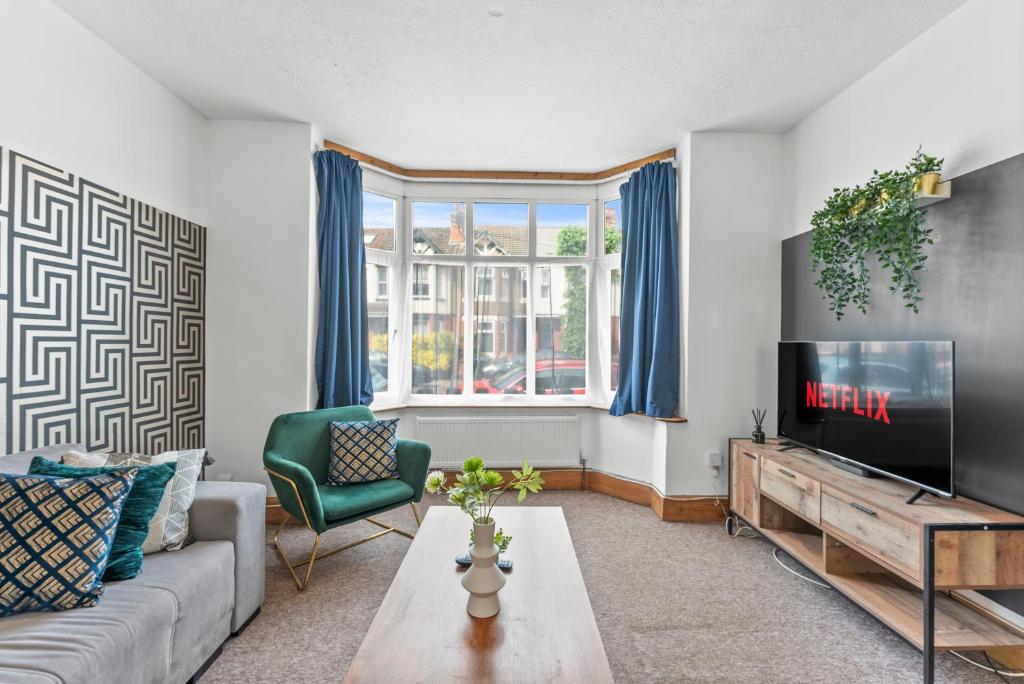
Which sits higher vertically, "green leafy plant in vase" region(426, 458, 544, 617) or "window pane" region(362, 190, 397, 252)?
"window pane" region(362, 190, 397, 252)

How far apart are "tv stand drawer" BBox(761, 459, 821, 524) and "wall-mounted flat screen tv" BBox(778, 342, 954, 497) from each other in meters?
0.22

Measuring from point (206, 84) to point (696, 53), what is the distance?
281 centimetres

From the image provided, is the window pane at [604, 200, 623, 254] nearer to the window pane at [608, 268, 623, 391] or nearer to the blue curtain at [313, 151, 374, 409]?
the window pane at [608, 268, 623, 391]

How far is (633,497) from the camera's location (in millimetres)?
4160

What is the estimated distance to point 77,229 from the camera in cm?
251

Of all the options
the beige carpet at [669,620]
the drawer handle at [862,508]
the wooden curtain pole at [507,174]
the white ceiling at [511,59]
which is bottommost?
the beige carpet at [669,620]

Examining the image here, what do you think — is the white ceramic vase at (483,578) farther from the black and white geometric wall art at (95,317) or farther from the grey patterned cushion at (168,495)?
the black and white geometric wall art at (95,317)

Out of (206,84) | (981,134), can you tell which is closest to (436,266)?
(206,84)

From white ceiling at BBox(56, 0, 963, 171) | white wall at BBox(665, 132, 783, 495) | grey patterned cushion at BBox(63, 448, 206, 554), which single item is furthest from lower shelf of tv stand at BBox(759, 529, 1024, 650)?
grey patterned cushion at BBox(63, 448, 206, 554)

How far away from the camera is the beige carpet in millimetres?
2053

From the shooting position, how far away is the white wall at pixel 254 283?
11.7ft

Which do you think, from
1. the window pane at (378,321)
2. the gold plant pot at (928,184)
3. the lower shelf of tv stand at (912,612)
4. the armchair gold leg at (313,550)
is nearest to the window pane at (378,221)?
the window pane at (378,321)

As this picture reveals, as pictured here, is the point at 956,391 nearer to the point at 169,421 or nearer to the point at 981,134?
the point at 981,134

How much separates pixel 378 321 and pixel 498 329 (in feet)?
3.45
